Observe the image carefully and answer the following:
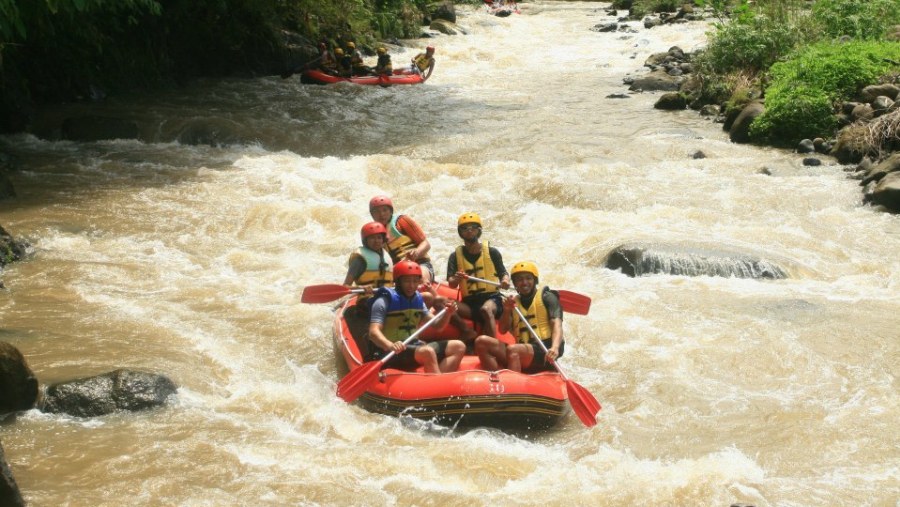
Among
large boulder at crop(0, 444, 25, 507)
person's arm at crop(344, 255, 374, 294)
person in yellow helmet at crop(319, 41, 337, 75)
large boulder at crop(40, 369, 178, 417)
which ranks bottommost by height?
person in yellow helmet at crop(319, 41, 337, 75)

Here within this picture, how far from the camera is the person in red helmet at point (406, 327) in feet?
20.9

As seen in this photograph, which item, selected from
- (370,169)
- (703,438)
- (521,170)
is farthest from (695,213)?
(703,438)

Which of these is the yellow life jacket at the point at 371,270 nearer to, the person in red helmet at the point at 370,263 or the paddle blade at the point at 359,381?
the person in red helmet at the point at 370,263

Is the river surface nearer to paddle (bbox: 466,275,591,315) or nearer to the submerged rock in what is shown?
the submerged rock

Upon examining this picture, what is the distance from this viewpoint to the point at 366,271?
7.34 meters

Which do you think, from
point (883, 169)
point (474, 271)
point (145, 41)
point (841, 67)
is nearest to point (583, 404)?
point (474, 271)

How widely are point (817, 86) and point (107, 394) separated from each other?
11070 mm

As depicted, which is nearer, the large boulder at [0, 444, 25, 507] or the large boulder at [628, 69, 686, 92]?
the large boulder at [0, 444, 25, 507]

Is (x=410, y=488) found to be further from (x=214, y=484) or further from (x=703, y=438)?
(x=703, y=438)

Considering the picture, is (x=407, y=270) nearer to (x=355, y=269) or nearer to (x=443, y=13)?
(x=355, y=269)

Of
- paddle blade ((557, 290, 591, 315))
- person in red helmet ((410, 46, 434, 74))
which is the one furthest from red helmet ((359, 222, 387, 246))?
person in red helmet ((410, 46, 434, 74))

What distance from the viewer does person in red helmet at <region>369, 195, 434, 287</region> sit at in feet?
25.5

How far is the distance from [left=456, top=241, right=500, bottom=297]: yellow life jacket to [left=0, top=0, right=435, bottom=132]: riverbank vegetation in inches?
194

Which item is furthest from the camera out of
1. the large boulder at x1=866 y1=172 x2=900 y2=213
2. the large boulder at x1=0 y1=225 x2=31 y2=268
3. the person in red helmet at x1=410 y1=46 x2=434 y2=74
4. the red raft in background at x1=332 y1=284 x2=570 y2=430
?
the person in red helmet at x1=410 y1=46 x2=434 y2=74
